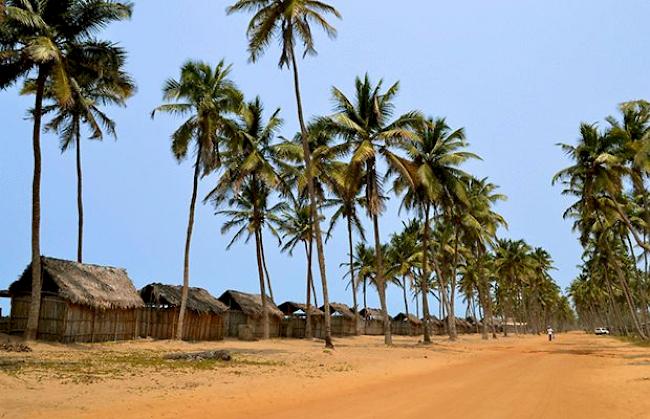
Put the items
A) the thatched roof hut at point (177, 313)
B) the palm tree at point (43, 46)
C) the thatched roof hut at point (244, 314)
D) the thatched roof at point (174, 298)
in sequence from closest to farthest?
the palm tree at point (43, 46)
the thatched roof hut at point (177, 313)
the thatched roof at point (174, 298)
the thatched roof hut at point (244, 314)

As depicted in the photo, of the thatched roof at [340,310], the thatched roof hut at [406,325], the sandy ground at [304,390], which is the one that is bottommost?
the sandy ground at [304,390]

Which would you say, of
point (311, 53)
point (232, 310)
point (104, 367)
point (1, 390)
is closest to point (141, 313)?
point (232, 310)

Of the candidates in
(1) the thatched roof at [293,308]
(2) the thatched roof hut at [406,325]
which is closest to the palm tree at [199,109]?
(1) the thatched roof at [293,308]

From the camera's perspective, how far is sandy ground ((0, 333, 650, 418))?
26.6ft

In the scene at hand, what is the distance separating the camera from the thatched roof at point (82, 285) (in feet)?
69.9

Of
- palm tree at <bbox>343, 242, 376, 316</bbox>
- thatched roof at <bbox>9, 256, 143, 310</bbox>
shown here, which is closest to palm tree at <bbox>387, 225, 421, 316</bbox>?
palm tree at <bbox>343, 242, 376, 316</bbox>

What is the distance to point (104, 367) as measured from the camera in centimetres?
1317

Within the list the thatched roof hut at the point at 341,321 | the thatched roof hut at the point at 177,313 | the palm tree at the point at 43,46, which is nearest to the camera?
the palm tree at the point at 43,46

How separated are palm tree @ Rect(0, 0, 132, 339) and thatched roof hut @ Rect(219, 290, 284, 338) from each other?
1482cm

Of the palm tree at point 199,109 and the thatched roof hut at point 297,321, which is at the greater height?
the palm tree at point 199,109

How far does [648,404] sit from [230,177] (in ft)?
81.3

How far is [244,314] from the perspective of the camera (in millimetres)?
33875

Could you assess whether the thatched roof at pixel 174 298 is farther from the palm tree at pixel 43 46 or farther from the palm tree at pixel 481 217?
the palm tree at pixel 481 217

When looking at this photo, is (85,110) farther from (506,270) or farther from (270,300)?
(506,270)
